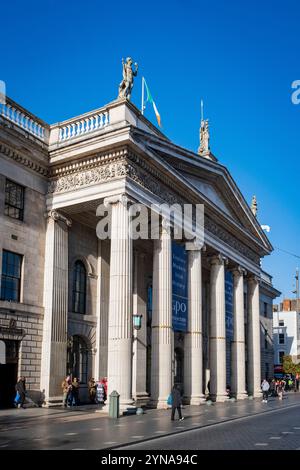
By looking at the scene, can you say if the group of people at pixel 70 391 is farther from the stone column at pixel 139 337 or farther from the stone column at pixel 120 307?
the stone column at pixel 139 337

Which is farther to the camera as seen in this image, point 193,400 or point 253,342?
point 253,342

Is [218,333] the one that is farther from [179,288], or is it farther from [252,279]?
[252,279]

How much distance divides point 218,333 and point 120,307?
41.0ft

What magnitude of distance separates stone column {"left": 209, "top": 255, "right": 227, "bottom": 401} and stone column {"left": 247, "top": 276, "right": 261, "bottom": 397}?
7.60m

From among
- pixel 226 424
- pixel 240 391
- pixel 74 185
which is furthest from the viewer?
pixel 240 391

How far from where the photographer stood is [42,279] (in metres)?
26.5

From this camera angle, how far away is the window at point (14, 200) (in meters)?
25.2

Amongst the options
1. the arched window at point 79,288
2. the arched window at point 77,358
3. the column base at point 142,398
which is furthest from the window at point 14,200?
the column base at point 142,398

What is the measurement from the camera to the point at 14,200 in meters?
25.6

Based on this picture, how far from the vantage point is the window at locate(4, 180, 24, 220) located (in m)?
25.2

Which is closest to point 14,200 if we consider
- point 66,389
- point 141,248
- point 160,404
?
point 66,389
